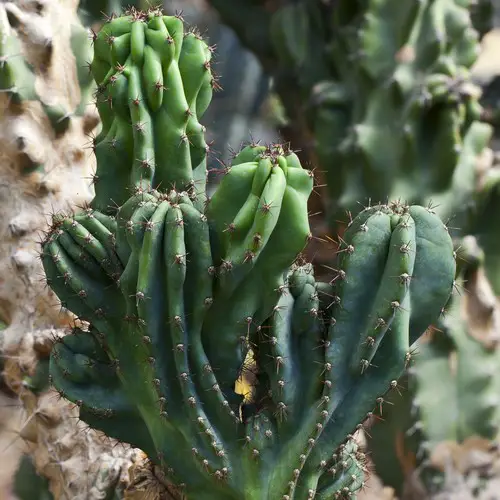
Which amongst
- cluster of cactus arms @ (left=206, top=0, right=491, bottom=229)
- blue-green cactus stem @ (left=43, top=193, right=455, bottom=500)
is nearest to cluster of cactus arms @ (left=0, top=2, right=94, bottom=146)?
blue-green cactus stem @ (left=43, top=193, right=455, bottom=500)

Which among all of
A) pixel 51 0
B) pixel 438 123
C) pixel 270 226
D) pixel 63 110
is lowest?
pixel 270 226

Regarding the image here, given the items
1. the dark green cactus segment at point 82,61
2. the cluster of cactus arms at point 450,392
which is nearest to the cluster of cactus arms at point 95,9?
the dark green cactus segment at point 82,61

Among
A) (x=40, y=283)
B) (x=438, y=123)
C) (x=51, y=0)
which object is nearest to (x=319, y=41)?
(x=438, y=123)

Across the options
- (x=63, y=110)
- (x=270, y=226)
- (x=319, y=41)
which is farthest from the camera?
(x=319, y=41)

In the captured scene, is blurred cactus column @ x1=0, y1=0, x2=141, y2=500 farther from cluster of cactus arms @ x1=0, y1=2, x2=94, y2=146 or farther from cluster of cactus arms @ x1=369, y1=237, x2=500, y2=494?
cluster of cactus arms @ x1=369, y1=237, x2=500, y2=494

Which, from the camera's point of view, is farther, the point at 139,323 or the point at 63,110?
the point at 63,110

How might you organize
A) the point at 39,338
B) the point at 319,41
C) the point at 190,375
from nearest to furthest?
the point at 190,375 → the point at 39,338 → the point at 319,41

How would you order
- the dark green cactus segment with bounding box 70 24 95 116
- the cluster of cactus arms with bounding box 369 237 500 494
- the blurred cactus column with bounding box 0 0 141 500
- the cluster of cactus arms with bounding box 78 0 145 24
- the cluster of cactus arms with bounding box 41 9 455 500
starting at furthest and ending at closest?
the cluster of cactus arms with bounding box 369 237 500 494, the cluster of cactus arms with bounding box 78 0 145 24, the dark green cactus segment with bounding box 70 24 95 116, the blurred cactus column with bounding box 0 0 141 500, the cluster of cactus arms with bounding box 41 9 455 500

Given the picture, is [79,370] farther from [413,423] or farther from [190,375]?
[413,423]
